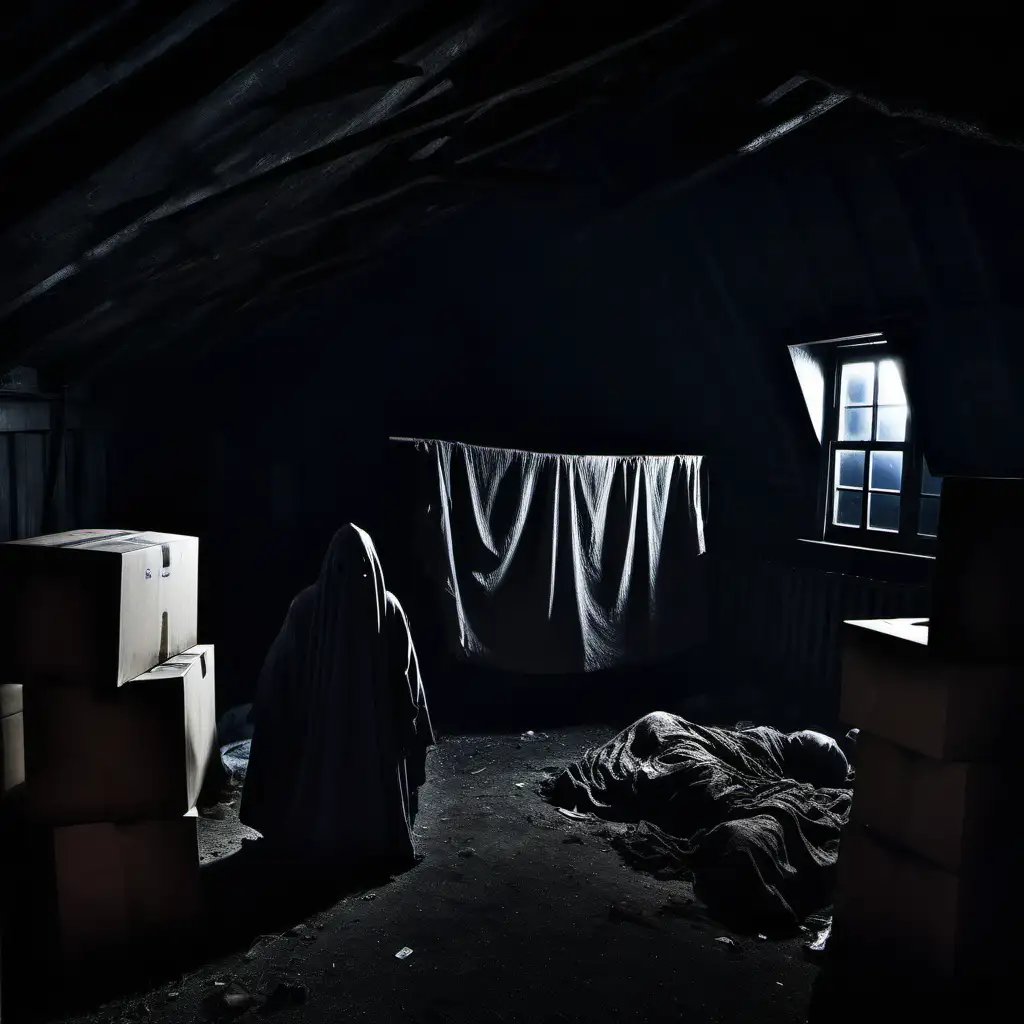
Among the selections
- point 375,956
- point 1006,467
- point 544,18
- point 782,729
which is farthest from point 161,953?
point 1006,467

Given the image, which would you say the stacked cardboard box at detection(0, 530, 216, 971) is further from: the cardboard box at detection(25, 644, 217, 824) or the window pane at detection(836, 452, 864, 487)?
the window pane at detection(836, 452, 864, 487)

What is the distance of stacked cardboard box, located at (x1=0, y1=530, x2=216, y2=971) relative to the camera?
2779mm

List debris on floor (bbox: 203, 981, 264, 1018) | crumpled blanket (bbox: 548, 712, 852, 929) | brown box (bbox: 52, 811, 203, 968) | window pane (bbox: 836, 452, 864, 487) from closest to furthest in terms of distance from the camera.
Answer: debris on floor (bbox: 203, 981, 264, 1018), brown box (bbox: 52, 811, 203, 968), crumpled blanket (bbox: 548, 712, 852, 929), window pane (bbox: 836, 452, 864, 487)

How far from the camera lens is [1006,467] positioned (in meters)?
5.03

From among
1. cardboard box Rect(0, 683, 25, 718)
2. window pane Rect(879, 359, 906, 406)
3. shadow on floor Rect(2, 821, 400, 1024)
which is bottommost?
shadow on floor Rect(2, 821, 400, 1024)

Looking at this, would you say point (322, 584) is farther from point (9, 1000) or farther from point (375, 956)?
point (9, 1000)

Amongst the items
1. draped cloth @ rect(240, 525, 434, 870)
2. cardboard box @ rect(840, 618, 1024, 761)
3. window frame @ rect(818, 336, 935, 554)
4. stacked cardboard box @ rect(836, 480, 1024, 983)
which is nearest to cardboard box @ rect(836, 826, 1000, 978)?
stacked cardboard box @ rect(836, 480, 1024, 983)

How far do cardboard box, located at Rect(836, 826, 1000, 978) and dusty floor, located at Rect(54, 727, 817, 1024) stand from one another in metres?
0.33

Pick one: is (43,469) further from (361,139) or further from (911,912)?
(911,912)

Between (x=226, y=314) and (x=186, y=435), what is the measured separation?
113 centimetres

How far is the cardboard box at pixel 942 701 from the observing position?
256 cm

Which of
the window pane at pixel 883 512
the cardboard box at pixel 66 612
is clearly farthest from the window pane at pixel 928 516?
the cardboard box at pixel 66 612

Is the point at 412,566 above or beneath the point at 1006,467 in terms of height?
beneath

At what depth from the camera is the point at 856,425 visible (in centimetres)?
621
